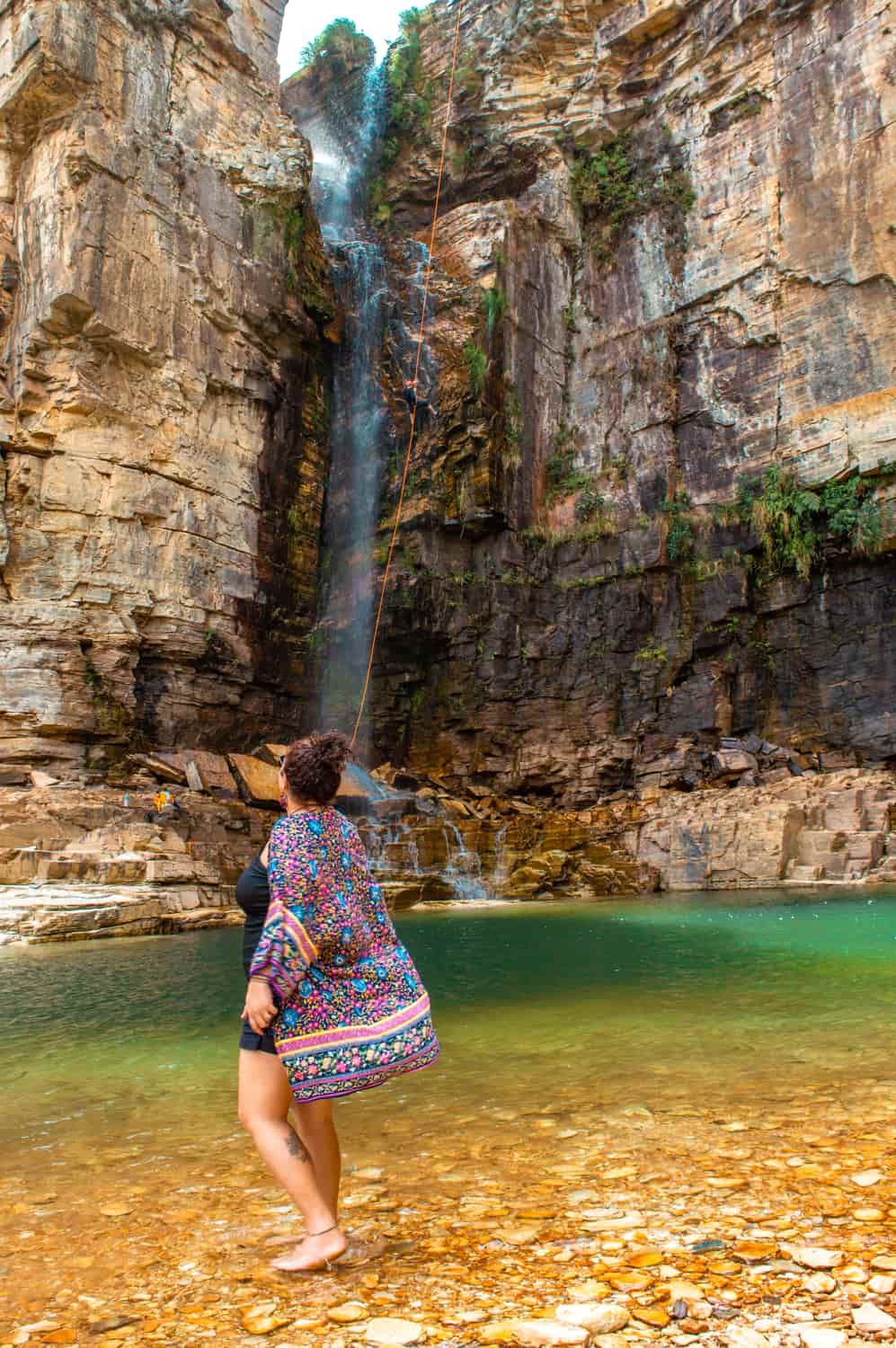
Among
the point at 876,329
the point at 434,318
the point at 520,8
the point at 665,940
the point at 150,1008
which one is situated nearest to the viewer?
the point at 150,1008

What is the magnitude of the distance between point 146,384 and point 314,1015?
19211 millimetres

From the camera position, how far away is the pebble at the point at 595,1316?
1.84m

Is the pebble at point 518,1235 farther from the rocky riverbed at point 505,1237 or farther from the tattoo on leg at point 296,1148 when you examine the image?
the tattoo on leg at point 296,1148

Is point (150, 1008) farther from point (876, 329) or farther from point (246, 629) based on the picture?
point (876, 329)

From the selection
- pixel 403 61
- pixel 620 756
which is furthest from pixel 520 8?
pixel 620 756

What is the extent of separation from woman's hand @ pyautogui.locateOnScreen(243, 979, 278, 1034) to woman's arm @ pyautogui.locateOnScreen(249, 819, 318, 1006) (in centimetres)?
2

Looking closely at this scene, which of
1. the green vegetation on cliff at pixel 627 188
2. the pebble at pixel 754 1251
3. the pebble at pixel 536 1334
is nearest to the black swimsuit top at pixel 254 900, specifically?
the pebble at pixel 536 1334

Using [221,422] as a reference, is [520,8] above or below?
above

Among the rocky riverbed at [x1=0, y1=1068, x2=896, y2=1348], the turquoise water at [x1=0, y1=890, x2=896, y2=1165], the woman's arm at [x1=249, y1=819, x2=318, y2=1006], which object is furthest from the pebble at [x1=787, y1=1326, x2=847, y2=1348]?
the turquoise water at [x1=0, y1=890, x2=896, y2=1165]

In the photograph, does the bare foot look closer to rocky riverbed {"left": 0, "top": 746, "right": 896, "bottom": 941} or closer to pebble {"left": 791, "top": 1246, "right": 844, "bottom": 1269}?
pebble {"left": 791, "top": 1246, "right": 844, "bottom": 1269}

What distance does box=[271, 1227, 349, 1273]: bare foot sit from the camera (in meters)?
2.23

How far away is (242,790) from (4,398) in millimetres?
9069

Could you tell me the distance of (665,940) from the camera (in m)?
9.77

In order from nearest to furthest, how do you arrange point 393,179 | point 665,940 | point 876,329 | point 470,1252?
point 470,1252 → point 665,940 → point 876,329 → point 393,179
